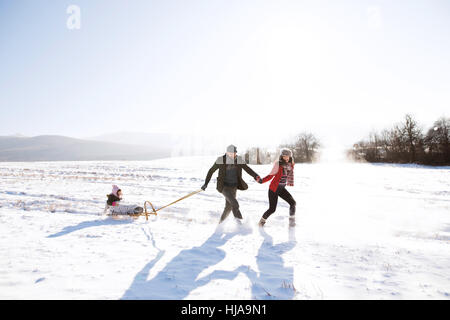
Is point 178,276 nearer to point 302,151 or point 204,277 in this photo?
point 204,277

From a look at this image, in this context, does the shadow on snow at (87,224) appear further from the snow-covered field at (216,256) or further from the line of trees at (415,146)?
the line of trees at (415,146)

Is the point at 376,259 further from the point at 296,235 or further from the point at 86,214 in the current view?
the point at 86,214

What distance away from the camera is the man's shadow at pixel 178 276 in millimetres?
3283

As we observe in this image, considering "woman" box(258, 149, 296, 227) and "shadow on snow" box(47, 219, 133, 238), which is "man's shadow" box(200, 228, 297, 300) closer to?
"woman" box(258, 149, 296, 227)

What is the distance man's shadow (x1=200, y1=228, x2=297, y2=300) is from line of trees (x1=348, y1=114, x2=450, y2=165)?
48.6 m

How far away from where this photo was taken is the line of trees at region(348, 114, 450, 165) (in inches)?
1640

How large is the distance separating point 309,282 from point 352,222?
4983mm

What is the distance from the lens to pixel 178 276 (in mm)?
3838

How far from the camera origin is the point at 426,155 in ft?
138

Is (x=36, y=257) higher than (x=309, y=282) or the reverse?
higher

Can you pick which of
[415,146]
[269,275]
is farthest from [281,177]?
[415,146]

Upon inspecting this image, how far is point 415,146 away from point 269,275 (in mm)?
58110

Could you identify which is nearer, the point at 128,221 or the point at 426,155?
the point at 128,221
